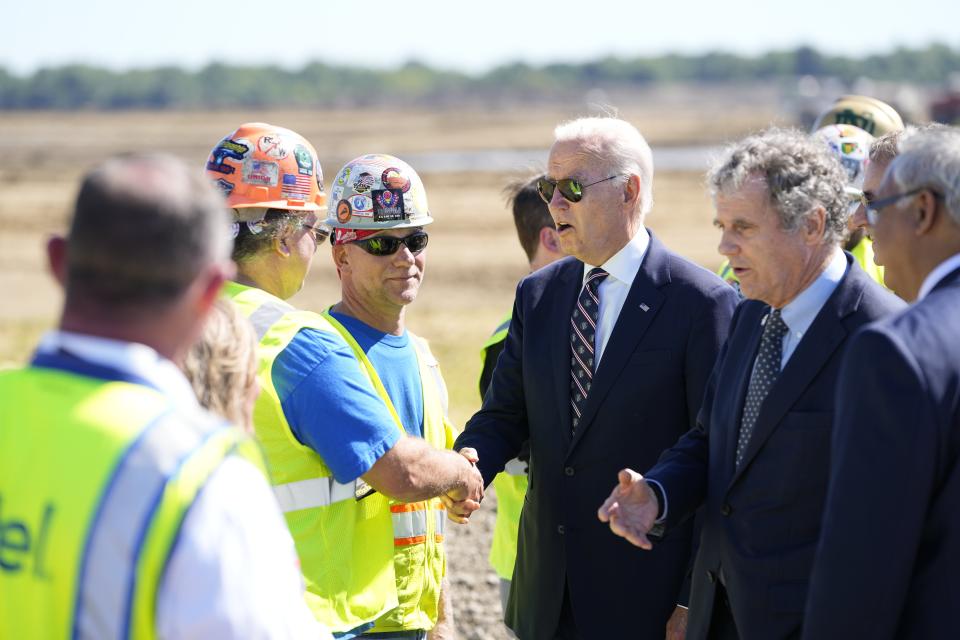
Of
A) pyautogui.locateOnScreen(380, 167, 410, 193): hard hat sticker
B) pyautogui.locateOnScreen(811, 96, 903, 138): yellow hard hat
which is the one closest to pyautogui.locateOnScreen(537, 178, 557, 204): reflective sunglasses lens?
pyautogui.locateOnScreen(380, 167, 410, 193): hard hat sticker

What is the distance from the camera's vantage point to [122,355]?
211cm

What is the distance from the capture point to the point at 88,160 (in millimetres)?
41688

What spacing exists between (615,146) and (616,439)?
115 cm

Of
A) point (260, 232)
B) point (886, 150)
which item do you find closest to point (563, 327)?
point (260, 232)

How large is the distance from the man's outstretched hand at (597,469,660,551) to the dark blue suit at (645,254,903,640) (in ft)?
0.69

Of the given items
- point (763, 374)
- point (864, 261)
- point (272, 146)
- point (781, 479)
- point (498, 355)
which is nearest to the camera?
point (781, 479)

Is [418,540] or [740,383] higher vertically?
[740,383]

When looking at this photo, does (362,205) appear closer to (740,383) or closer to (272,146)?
(272,146)

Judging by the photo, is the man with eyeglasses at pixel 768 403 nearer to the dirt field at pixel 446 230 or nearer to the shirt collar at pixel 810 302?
the shirt collar at pixel 810 302

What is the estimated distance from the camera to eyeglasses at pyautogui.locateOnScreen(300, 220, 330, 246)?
4176 mm

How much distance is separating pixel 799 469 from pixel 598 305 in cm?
124

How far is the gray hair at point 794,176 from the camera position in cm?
368

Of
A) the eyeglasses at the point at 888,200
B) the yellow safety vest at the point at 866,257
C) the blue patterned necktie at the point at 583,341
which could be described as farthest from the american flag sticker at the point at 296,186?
the yellow safety vest at the point at 866,257

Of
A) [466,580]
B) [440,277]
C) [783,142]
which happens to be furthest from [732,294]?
[440,277]
